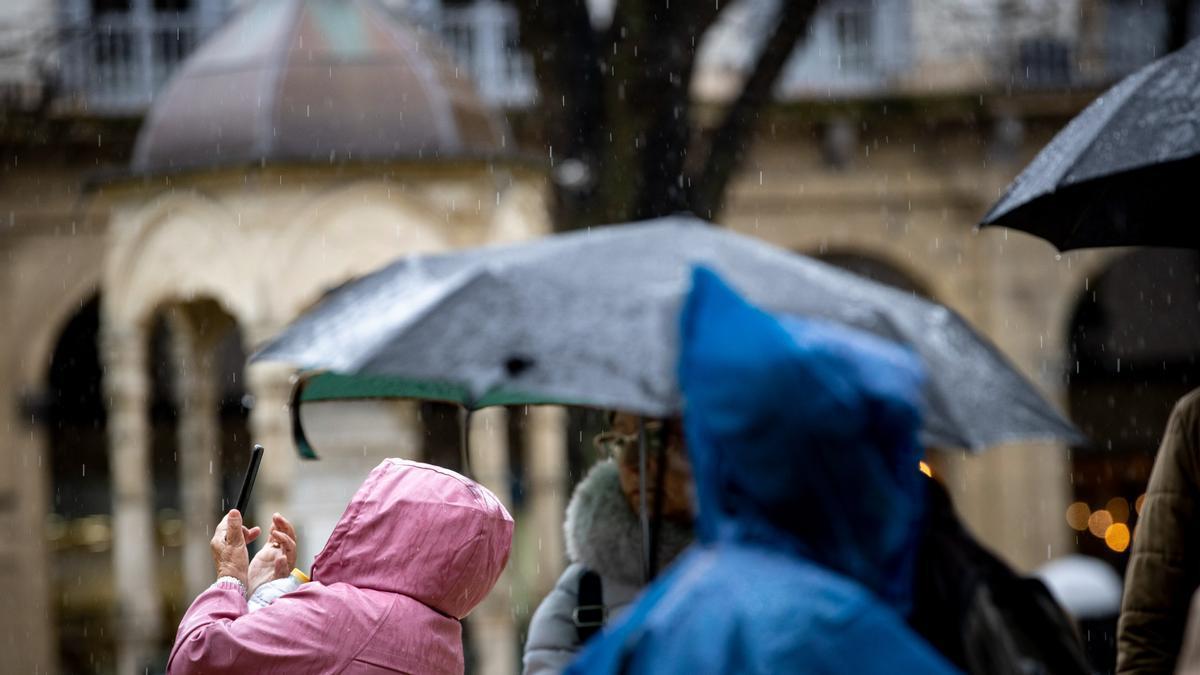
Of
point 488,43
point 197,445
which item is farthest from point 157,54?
point 197,445

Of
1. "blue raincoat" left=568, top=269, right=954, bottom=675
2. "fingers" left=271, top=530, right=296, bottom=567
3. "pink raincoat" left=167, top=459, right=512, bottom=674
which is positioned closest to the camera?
"blue raincoat" left=568, top=269, right=954, bottom=675

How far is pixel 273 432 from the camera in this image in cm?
1083

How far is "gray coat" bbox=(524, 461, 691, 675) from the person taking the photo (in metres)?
3.95

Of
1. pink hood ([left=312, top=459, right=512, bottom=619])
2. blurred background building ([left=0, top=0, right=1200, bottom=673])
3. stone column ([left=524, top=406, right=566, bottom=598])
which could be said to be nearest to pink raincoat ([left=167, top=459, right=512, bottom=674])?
pink hood ([left=312, top=459, right=512, bottom=619])

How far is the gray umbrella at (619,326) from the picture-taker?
3383 mm

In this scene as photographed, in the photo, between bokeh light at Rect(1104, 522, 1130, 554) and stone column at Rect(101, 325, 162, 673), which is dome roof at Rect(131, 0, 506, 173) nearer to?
stone column at Rect(101, 325, 162, 673)

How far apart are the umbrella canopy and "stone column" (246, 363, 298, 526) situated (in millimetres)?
6545

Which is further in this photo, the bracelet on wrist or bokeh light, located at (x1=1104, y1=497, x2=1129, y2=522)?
bokeh light, located at (x1=1104, y1=497, x2=1129, y2=522)

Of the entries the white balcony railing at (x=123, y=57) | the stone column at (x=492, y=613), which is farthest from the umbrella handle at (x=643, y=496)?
the white balcony railing at (x=123, y=57)

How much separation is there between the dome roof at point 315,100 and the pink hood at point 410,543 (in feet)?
23.4

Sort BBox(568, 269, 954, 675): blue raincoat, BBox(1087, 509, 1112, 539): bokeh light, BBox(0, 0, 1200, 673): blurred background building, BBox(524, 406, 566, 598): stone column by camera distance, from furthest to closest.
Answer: BBox(1087, 509, 1112, 539): bokeh light
BBox(0, 0, 1200, 673): blurred background building
BBox(524, 406, 566, 598): stone column
BBox(568, 269, 954, 675): blue raincoat

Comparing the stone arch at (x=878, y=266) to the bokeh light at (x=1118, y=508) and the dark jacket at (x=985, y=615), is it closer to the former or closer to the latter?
the bokeh light at (x=1118, y=508)

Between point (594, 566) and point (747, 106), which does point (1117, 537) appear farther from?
point (594, 566)

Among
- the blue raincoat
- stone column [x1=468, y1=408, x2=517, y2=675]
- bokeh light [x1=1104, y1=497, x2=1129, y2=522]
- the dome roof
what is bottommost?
bokeh light [x1=1104, y1=497, x2=1129, y2=522]
